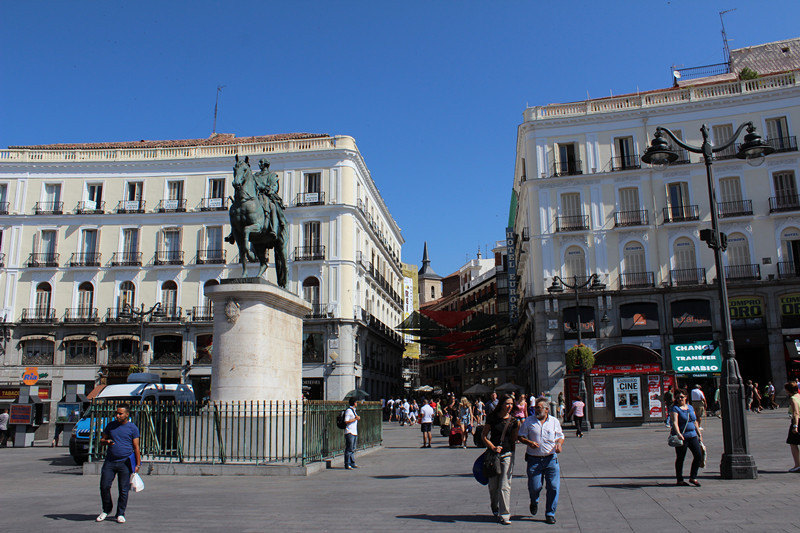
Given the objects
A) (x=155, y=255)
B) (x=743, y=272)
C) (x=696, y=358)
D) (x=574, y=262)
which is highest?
(x=155, y=255)

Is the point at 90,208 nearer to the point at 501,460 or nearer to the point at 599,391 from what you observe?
the point at 599,391

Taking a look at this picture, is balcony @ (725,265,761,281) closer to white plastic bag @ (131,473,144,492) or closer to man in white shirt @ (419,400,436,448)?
man in white shirt @ (419,400,436,448)

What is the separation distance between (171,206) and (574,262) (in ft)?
85.8

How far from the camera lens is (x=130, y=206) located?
45000mm

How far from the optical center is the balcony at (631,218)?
125 ft

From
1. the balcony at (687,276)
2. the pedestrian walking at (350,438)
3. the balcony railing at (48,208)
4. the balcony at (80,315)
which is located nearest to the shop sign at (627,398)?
the balcony at (687,276)

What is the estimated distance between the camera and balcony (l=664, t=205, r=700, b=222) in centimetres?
3778

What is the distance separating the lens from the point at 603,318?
3688 centimetres

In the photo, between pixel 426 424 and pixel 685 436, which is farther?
pixel 426 424

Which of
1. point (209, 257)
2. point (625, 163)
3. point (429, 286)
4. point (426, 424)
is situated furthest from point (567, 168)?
point (429, 286)

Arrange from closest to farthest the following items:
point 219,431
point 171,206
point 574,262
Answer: point 219,431, point 574,262, point 171,206

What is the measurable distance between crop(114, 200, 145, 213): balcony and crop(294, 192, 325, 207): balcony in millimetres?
10465

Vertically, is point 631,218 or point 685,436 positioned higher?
point 631,218

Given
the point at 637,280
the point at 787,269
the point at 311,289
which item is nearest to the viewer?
the point at 787,269
